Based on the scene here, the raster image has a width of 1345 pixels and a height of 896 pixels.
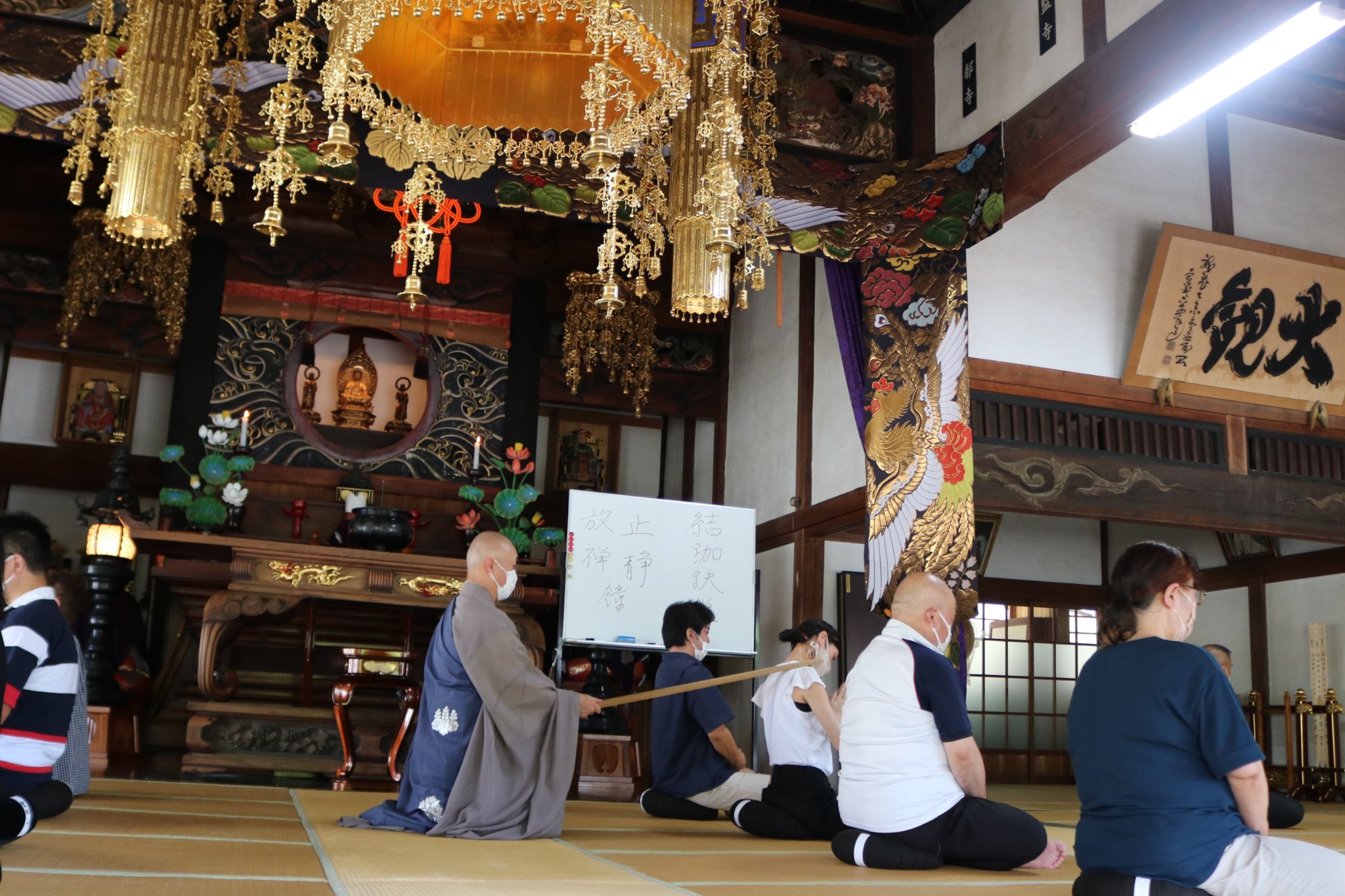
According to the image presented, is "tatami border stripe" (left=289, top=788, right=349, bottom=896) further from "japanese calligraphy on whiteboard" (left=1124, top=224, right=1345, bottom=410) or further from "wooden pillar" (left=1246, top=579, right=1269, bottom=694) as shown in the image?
"wooden pillar" (left=1246, top=579, right=1269, bottom=694)

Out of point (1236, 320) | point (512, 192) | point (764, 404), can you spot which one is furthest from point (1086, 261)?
point (512, 192)

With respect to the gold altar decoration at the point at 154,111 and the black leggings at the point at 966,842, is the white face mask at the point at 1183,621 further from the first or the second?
the gold altar decoration at the point at 154,111

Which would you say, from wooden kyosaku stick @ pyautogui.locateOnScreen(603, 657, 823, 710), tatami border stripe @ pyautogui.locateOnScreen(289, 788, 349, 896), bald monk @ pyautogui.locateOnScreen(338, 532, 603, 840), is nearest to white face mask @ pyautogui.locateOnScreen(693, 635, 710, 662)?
wooden kyosaku stick @ pyautogui.locateOnScreen(603, 657, 823, 710)

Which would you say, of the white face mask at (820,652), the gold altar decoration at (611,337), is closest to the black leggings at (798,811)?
the white face mask at (820,652)

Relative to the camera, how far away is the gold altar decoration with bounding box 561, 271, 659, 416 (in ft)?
23.7

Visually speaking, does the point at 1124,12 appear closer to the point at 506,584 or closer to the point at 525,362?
the point at 506,584

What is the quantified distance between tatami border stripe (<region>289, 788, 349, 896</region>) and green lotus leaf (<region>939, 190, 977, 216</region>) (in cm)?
338

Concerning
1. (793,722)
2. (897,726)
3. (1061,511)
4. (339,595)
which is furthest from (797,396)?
(897,726)

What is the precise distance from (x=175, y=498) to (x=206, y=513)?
0.59 feet

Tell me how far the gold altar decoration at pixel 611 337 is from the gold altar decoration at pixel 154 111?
3233 mm

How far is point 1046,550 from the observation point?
26.2ft

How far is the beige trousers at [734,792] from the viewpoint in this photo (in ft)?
12.6

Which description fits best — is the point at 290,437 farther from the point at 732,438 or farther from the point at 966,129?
the point at 966,129

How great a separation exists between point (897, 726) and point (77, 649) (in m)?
2.07
